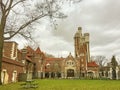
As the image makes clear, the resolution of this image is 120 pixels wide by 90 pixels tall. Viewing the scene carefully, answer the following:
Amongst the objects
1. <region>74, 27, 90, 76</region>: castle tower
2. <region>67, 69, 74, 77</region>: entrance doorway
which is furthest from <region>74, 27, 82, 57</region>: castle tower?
<region>67, 69, 74, 77</region>: entrance doorway

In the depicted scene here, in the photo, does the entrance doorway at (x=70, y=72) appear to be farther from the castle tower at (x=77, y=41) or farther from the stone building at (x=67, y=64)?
the castle tower at (x=77, y=41)

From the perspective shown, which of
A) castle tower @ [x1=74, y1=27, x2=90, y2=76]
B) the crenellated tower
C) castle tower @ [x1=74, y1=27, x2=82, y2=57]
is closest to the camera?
castle tower @ [x1=74, y1=27, x2=90, y2=76]

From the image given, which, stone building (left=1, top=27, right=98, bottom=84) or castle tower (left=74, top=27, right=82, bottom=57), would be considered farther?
castle tower (left=74, top=27, right=82, bottom=57)

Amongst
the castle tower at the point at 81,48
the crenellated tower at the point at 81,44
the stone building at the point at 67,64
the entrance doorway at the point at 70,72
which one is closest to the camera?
the stone building at the point at 67,64

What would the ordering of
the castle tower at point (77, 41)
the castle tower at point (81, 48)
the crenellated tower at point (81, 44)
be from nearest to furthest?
the castle tower at point (81, 48), the crenellated tower at point (81, 44), the castle tower at point (77, 41)

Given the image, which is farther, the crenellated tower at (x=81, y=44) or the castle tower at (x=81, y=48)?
the crenellated tower at (x=81, y=44)

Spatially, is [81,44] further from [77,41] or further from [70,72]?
[70,72]

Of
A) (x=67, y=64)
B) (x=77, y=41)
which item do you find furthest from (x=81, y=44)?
(x=67, y=64)

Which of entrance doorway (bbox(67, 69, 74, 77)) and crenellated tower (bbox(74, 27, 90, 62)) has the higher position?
crenellated tower (bbox(74, 27, 90, 62))

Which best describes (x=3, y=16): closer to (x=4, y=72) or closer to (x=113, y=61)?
(x=4, y=72)

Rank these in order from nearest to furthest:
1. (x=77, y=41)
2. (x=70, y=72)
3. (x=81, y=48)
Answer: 1. (x=70, y=72)
2. (x=81, y=48)
3. (x=77, y=41)

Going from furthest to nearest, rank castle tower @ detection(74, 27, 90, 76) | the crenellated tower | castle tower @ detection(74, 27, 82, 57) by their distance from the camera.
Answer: castle tower @ detection(74, 27, 82, 57), the crenellated tower, castle tower @ detection(74, 27, 90, 76)

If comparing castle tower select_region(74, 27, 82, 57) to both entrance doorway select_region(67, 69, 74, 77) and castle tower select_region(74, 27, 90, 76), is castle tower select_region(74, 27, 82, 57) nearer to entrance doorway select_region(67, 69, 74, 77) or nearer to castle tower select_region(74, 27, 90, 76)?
castle tower select_region(74, 27, 90, 76)

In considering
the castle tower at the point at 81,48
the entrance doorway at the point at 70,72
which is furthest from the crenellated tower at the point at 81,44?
the entrance doorway at the point at 70,72
